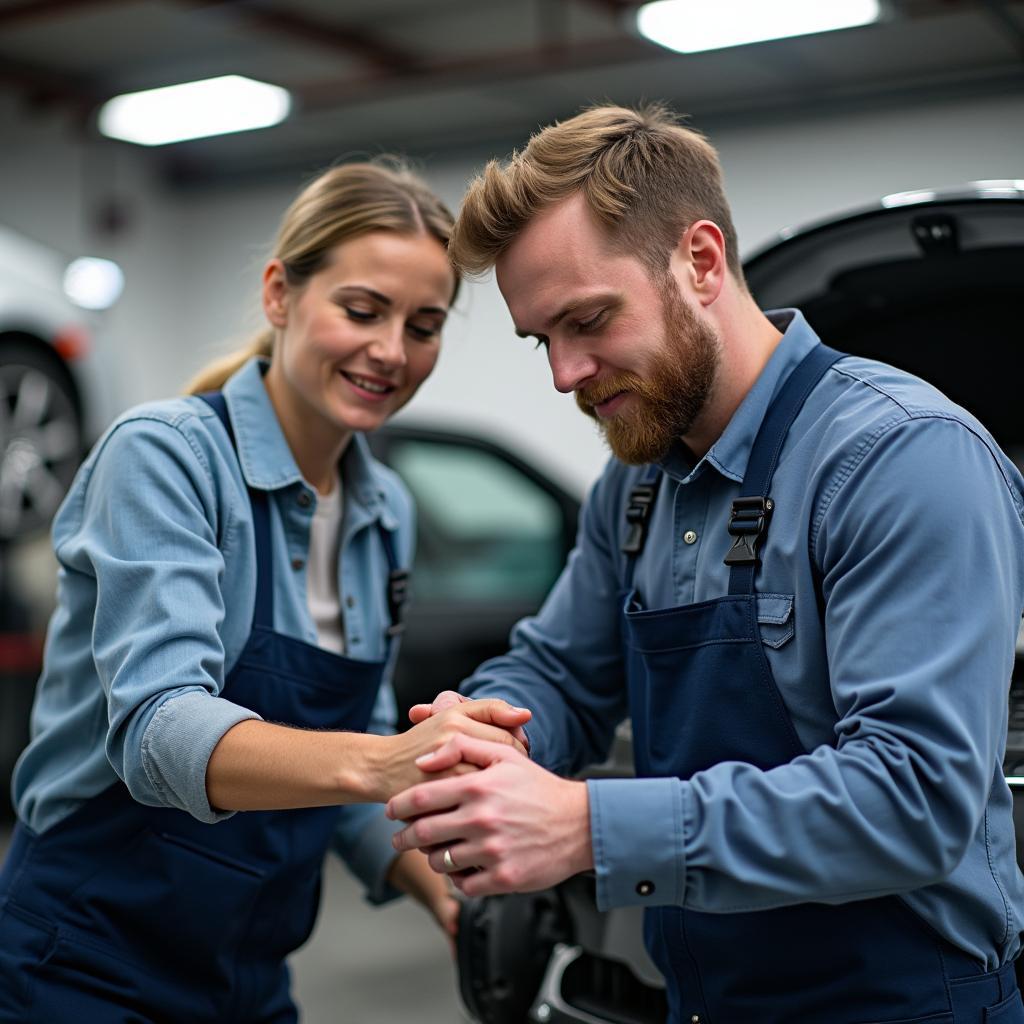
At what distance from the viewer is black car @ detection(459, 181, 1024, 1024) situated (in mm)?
2135

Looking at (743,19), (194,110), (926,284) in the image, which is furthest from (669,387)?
(194,110)

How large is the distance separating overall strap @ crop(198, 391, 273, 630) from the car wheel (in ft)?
14.2

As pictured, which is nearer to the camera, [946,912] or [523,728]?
[946,912]

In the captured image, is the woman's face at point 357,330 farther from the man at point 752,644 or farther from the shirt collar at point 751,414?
the shirt collar at point 751,414

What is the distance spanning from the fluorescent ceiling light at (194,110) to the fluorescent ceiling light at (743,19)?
2.60 meters

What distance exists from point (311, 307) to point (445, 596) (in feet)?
10.6

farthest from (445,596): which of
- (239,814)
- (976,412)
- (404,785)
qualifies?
(404,785)

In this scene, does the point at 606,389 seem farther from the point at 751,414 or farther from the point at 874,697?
the point at 874,697

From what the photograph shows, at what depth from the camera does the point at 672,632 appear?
1744mm

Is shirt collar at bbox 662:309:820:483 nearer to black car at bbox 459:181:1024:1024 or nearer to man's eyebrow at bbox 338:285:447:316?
black car at bbox 459:181:1024:1024

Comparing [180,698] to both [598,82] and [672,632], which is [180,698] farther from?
[598,82]

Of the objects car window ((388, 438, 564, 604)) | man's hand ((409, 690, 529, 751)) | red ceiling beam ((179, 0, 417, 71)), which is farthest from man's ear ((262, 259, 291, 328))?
red ceiling beam ((179, 0, 417, 71))

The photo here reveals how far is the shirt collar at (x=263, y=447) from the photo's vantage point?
2027 mm

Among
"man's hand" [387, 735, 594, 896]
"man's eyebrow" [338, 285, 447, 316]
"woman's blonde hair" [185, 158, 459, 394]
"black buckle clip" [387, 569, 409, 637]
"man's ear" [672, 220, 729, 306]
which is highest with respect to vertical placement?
→ "woman's blonde hair" [185, 158, 459, 394]
